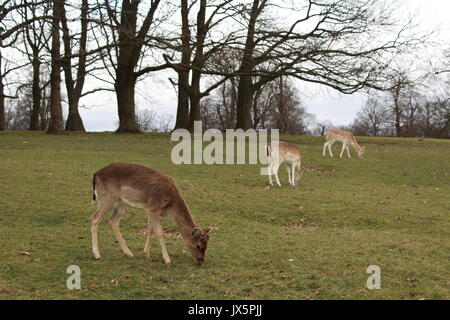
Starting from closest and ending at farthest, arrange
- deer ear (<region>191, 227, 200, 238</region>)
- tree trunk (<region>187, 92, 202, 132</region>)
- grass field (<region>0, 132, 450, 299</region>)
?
grass field (<region>0, 132, 450, 299</region>) < deer ear (<region>191, 227, 200, 238</region>) < tree trunk (<region>187, 92, 202, 132</region>)

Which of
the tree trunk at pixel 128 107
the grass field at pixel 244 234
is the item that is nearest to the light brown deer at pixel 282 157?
the grass field at pixel 244 234

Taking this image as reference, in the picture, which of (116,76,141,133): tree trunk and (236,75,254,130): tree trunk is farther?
(236,75,254,130): tree trunk

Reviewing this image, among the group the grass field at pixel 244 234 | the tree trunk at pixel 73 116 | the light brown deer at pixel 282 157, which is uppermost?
the tree trunk at pixel 73 116

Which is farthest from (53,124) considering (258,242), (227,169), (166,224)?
(258,242)

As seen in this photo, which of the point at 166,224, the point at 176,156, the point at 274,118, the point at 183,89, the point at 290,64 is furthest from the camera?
the point at 274,118

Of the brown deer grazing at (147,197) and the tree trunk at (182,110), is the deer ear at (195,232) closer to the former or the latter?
the brown deer grazing at (147,197)

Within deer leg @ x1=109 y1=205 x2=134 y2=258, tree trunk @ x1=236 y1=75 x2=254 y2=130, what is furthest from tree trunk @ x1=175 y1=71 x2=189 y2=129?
deer leg @ x1=109 y1=205 x2=134 y2=258

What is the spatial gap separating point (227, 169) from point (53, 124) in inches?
553

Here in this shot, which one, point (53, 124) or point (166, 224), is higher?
point (53, 124)

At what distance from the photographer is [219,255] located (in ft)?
30.6

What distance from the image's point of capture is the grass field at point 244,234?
7.58 meters

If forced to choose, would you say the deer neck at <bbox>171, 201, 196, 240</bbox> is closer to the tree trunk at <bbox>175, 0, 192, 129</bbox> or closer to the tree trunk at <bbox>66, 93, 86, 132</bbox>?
the tree trunk at <bbox>175, 0, 192, 129</bbox>

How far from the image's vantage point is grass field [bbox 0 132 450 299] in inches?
298

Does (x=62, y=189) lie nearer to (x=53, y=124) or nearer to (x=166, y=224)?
(x=166, y=224)
